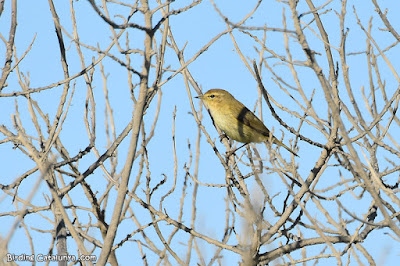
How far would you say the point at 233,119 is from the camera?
8016 millimetres

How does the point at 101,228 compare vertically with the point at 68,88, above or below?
below

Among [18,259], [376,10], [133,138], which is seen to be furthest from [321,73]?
[18,259]

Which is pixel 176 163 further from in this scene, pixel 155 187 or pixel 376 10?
pixel 376 10

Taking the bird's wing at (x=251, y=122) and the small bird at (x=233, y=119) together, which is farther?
the bird's wing at (x=251, y=122)

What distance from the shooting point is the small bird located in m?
7.78

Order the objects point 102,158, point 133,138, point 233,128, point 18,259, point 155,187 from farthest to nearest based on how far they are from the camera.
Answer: point 233,128, point 155,187, point 18,259, point 102,158, point 133,138

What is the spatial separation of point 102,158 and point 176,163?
3.85ft

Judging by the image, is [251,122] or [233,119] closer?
[233,119]

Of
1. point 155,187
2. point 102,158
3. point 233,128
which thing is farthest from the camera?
point 233,128

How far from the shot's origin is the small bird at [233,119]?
25.5ft

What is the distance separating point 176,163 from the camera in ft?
16.6

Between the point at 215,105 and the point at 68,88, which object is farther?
the point at 215,105

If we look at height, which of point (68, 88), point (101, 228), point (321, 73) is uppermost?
point (68, 88)

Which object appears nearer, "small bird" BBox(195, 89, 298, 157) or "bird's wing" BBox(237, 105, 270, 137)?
"small bird" BBox(195, 89, 298, 157)
